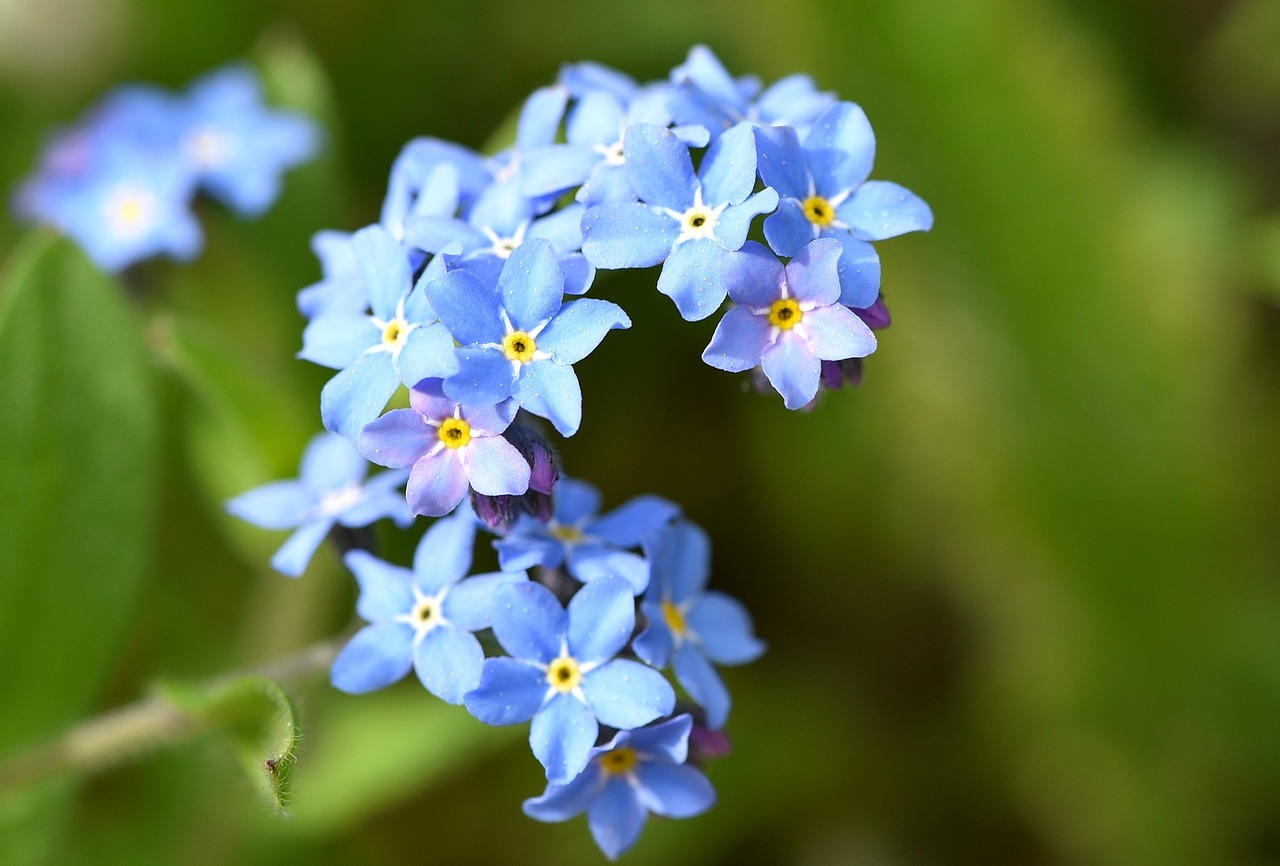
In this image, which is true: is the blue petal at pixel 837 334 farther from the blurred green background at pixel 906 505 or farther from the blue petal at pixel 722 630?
the blurred green background at pixel 906 505

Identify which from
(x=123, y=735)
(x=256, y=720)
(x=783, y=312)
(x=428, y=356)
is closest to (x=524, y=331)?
(x=428, y=356)

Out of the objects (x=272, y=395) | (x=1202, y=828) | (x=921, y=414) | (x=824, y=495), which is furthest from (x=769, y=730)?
(x=272, y=395)

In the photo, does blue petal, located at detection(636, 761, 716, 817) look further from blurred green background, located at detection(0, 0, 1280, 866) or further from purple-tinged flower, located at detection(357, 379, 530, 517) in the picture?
blurred green background, located at detection(0, 0, 1280, 866)

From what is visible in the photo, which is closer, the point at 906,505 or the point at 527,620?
the point at 527,620

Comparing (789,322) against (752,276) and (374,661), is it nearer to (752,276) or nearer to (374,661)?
(752,276)

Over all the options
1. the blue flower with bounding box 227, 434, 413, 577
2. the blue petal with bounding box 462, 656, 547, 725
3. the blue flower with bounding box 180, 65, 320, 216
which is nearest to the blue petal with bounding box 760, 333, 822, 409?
the blue petal with bounding box 462, 656, 547, 725
